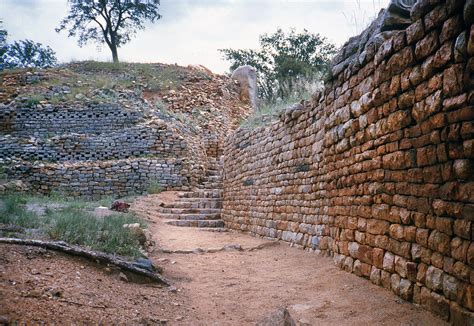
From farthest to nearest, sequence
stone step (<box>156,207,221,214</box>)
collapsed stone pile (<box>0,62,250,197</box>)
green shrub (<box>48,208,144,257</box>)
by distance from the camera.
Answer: collapsed stone pile (<box>0,62,250,197</box>) < stone step (<box>156,207,221,214</box>) < green shrub (<box>48,208,144,257</box>)

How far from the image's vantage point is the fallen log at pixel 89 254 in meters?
3.61

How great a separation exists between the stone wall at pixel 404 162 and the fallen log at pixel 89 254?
235cm

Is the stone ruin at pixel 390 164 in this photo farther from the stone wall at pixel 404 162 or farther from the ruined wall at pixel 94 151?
the ruined wall at pixel 94 151

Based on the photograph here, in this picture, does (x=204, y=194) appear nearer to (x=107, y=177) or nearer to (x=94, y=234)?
(x=107, y=177)

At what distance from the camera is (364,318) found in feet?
9.61

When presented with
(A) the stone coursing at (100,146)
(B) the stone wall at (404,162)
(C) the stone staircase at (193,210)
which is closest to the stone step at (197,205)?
(C) the stone staircase at (193,210)

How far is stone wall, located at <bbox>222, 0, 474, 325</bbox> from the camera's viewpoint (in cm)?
231

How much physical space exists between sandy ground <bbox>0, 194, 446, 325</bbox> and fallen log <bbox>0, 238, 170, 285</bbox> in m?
0.09

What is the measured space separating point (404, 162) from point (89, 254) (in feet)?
10.9

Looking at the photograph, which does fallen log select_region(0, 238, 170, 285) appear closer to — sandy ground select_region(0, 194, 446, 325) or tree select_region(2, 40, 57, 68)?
sandy ground select_region(0, 194, 446, 325)

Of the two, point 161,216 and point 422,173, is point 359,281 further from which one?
point 161,216

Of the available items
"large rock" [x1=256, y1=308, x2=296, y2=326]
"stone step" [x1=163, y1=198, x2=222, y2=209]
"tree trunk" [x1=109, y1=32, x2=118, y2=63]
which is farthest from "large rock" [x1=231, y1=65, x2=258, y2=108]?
"large rock" [x1=256, y1=308, x2=296, y2=326]

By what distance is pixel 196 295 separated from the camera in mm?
4035

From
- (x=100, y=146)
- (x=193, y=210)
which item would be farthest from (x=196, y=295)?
(x=100, y=146)
